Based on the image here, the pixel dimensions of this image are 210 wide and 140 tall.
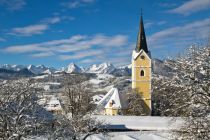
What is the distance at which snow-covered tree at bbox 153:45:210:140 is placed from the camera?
1548 centimetres

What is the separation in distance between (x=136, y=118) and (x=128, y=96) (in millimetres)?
17784

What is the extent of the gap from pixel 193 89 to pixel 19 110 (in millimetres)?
7174

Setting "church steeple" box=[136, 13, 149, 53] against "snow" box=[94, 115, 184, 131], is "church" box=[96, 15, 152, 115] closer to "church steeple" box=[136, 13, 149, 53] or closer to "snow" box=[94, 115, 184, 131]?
"church steeple" box=[136, 13, 149, 53]

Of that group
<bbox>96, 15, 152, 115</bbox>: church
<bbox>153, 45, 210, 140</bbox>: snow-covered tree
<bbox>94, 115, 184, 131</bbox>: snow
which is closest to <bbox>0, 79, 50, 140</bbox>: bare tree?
<bbox>153, 45, 210, 140</bbox>: snow-covered tree

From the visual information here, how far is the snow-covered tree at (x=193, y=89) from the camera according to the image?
15484 millimetres

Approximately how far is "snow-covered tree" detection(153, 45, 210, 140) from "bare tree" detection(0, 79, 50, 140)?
17.0ft

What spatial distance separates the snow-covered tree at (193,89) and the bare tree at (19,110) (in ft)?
17.0

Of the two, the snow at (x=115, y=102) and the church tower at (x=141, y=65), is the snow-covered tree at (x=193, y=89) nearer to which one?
the snow at (x=115, y=102)

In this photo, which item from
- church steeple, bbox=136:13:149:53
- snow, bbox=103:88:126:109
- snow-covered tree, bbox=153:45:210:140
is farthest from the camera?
church steeple, bbox=136:13:149:53

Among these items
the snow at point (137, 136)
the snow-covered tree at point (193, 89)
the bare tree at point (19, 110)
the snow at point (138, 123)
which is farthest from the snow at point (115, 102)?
the snow-covered tree at point (193, 89)

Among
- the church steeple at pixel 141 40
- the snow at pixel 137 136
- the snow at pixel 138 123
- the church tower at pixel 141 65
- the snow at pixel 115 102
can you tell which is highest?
the church steeple at pixel 141 40

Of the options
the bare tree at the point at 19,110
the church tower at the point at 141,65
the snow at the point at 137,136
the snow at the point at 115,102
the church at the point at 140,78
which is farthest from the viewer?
the church tower at the point at 141,65

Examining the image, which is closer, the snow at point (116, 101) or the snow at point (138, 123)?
the snow at point (138, 123)

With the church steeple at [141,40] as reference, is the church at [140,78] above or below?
below
